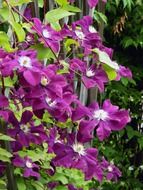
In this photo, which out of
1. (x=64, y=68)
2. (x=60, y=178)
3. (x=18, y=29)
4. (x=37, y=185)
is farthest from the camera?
Answer: (x=60, y=178)

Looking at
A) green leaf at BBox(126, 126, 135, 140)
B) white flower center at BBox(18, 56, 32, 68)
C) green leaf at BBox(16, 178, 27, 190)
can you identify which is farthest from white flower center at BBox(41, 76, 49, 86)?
green leaf at BBox(126, 126, 135, 140)

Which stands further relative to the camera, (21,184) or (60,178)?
(60,178)

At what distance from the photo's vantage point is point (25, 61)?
1065 mm

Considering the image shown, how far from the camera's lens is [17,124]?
4.09 feet

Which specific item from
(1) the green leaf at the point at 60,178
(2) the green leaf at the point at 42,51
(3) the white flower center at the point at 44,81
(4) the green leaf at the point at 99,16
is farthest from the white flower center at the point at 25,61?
(4) the green leaf at the point at 99,16

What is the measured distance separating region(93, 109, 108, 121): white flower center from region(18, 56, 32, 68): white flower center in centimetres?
24

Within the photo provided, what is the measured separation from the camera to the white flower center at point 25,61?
1.05m

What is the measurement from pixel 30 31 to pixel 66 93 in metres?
0.17

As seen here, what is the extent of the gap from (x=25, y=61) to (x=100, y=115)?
0.83 ft

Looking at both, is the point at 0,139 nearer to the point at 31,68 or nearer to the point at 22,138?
the point at 22,138

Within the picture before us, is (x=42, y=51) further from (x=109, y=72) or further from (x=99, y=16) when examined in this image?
(x=99, y=16)

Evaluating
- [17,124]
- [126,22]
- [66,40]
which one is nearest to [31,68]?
[17,124]

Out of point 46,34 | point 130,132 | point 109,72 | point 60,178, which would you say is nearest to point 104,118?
point 109,72

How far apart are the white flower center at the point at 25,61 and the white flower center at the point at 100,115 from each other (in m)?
0.24
